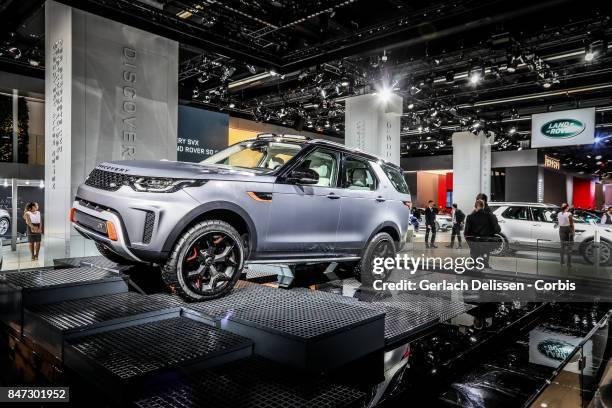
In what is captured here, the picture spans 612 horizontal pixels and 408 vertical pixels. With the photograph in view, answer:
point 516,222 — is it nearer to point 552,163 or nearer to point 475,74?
point 475,74

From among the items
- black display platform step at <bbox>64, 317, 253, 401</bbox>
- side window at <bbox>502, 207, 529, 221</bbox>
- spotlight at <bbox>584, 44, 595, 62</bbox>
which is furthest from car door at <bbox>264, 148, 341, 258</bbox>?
side window at <bbox>502, 207, 529, 221</bbox>

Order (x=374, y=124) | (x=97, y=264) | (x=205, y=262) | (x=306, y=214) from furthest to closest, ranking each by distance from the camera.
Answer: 1. (x=374, y=124)
2. (x=97, y=264)
3. (x=306, y=214)
4. (x=205, y=262)

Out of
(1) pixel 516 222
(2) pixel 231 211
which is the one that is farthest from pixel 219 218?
(1) pixel 516 222

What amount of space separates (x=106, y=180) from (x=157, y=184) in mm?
555

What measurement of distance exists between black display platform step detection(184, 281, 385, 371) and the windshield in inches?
59.2

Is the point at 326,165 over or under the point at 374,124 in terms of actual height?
under

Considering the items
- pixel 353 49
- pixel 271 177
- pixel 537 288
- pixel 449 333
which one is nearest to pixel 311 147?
pixel 271 177

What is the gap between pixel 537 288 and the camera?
20.8 feet

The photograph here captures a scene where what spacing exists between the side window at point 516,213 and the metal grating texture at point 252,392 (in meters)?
10.3

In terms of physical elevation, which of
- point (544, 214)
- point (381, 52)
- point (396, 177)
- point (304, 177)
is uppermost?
point (381, 52)

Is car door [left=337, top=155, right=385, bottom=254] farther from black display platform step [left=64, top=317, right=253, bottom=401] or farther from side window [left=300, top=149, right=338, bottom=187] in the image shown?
black display platform step [left=64, top=317, right=253, bottom=401]

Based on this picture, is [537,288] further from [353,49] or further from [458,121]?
[458,121]

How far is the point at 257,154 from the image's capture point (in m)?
4.58

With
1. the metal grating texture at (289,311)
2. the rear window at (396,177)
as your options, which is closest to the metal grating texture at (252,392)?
the metal grating texture at (289,311)
